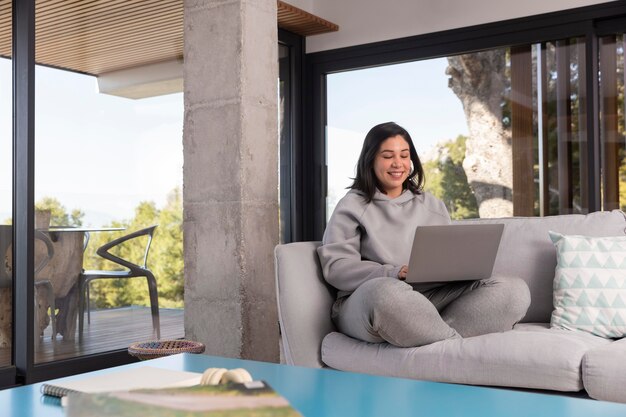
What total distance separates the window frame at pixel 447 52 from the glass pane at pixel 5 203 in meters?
2.35

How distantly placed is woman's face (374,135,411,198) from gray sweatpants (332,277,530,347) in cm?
49

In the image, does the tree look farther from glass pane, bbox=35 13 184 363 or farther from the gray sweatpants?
the gray sweatpants

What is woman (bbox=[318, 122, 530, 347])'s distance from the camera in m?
2.28

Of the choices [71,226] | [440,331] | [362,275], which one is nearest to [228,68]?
[71,226]

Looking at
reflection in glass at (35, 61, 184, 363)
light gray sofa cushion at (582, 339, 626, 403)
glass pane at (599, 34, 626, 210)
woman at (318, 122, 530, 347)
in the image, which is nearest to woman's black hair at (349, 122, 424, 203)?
woman at (318, 122, 530, 347)

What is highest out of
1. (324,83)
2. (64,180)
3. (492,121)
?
(324,83)

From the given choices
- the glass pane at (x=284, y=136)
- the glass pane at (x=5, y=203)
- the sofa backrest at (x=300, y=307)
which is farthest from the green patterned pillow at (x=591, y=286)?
the glass pane at (x=284, y=136)

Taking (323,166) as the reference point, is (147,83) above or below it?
above

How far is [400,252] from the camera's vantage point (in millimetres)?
2686

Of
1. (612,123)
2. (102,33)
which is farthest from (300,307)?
(612,123)

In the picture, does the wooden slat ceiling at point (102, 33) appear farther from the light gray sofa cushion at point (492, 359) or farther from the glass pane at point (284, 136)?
the light gray sofa cushion at point (492, 359)

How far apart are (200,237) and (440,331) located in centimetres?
146

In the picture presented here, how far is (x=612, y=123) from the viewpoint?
4121 mm

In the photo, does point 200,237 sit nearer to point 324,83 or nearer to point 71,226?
point 71,226
